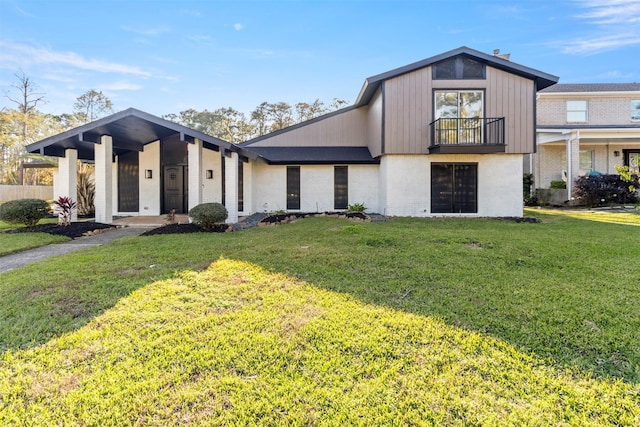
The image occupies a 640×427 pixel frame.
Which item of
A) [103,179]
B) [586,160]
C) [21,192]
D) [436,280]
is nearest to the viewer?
[436,280]

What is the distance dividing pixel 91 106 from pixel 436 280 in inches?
1645

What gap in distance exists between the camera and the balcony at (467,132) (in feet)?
40.0

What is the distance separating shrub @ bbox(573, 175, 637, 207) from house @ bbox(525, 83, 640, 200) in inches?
70.8

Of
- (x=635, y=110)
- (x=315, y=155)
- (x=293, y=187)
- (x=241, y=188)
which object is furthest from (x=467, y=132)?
(x=635, y=110)

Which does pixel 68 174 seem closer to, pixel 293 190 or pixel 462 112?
pixel 293 190

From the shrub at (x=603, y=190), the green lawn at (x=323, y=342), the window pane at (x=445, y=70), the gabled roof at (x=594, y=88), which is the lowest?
the green lawn at (x=323, y=342)

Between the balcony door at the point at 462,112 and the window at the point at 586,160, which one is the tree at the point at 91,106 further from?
the window at the point at 586,160

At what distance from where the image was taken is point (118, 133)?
10.9 meters

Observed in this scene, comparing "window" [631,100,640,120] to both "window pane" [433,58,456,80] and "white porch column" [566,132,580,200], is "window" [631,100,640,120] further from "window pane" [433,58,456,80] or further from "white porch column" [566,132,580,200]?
"window pane" [433,58,456,80]

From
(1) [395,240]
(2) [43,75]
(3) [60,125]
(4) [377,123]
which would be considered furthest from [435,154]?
(3) [60,125]

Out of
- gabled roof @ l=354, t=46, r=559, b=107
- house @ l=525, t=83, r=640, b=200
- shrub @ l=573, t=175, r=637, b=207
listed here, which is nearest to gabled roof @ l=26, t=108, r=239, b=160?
gabled roof @ l=354, t=46, r=559, b=107

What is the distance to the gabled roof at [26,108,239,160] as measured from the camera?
9.50 meters

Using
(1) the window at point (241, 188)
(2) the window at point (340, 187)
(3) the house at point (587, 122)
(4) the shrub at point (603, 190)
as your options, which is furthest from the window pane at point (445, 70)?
(4) the shrub at point (603, 190)

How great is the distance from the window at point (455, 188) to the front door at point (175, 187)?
10169 millimetres
